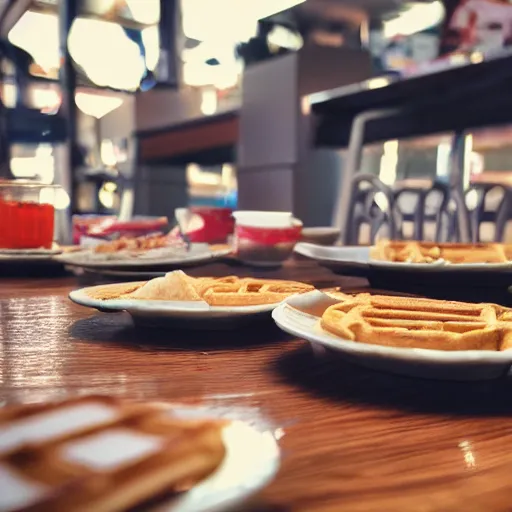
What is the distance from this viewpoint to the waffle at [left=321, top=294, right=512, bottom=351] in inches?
19.0

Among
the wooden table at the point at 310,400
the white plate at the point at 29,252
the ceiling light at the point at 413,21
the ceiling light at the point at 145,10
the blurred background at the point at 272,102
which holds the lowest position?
the wooden table at the point at 310,400

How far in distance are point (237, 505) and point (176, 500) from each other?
0.9 inches

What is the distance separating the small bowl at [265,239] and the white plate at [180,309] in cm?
74

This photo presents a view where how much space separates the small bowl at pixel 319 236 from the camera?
168cm

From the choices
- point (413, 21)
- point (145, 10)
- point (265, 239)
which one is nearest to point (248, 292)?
point (265, 239)

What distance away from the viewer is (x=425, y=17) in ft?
19.3

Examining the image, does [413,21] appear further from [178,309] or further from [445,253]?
[178,309]

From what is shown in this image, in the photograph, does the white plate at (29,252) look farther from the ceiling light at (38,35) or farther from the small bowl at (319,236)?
the ceiling light at (38,35)

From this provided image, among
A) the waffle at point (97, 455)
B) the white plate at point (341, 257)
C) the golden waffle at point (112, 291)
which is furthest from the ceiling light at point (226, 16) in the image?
the waffle at point (97, 455)

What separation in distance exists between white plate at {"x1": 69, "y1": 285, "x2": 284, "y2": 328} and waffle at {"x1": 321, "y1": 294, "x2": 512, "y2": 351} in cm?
11

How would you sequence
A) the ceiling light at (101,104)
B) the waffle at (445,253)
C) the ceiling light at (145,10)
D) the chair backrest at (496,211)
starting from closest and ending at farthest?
the waffle at (445,253), the chair backrest at (496,211), the ceiling light at (145,10), the ceiling light at (101,104)

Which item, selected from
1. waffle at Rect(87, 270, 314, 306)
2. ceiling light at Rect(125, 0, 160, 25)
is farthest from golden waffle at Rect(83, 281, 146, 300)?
ceiling light at Rect(125, 0, 160, 25)

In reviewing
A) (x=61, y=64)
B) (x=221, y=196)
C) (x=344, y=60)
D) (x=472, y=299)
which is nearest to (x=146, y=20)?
(x=61, y=64)

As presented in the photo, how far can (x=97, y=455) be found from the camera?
271 millimetres
